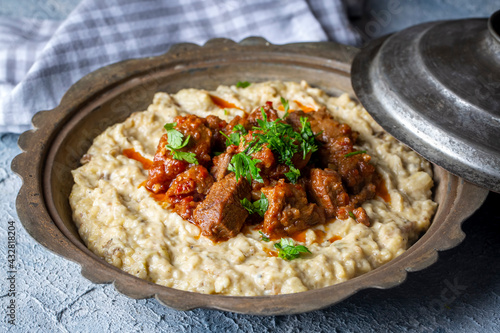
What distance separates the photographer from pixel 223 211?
4793 millimetres

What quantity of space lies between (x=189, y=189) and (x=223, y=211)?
1.89 feet

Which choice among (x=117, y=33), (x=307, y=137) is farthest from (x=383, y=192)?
(x=117, y=33)

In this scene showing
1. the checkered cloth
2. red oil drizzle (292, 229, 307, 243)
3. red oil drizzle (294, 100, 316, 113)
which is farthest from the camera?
the checkered cloth

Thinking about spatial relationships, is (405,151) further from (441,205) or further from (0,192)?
(0,192)

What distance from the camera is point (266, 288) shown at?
4.45 meters

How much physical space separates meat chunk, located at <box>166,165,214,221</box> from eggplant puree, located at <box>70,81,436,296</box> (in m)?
0.01

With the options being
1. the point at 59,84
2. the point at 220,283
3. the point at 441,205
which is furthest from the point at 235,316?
the point at 59,84

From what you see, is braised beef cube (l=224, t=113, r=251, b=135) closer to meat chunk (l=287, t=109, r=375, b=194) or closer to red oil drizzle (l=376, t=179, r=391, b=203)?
meat chunk (l=287, t=109, r=375, b=194)

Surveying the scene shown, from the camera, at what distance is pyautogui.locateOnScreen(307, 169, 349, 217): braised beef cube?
5164 millimetres

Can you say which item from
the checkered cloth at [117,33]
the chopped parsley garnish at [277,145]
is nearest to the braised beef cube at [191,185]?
the chopped parsley garnish at [277,145]

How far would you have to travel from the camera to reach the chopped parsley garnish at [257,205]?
16.5ft

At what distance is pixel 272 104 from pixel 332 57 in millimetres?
1140

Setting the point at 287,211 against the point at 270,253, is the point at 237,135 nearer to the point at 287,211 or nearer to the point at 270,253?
the point at 287,211

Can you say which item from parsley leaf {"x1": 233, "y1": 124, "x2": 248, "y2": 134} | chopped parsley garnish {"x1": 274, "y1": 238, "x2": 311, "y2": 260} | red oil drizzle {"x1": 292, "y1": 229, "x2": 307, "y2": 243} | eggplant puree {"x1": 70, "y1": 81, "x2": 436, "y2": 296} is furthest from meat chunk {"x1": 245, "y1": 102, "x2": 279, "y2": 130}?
chopped parsley garnish {"x1": 274, "y1": 238, "x2": 311, "y2": 260}
